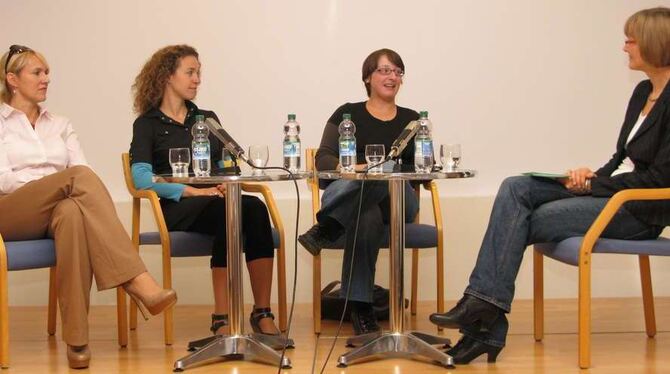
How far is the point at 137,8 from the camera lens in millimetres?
5230

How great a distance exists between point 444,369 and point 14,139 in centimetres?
210

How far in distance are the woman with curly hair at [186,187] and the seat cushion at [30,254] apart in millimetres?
576

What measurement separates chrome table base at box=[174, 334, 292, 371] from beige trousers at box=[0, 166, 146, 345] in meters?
0.39

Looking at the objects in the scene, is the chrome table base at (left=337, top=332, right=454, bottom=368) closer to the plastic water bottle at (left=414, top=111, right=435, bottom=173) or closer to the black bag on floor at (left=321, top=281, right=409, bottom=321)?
the plastic water bottle at (left=414, top=111, right=435, bottom=173)

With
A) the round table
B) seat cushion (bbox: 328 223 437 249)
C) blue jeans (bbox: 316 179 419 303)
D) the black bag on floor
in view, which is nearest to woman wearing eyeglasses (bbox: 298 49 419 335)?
blue jeans (bbox: 316 179 419 303)

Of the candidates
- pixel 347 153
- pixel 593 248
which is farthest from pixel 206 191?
pixel 593 248

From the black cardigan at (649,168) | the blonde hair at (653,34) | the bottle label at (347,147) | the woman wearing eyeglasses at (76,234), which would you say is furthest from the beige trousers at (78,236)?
the blonde hair at (653,34)

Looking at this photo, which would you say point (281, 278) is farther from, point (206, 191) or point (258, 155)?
point (258, 155)

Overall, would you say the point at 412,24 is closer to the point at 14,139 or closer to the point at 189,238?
the point at 189,238

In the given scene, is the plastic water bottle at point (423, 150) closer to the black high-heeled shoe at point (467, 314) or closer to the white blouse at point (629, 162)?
the black high-heeled shoe at point (467, 314)

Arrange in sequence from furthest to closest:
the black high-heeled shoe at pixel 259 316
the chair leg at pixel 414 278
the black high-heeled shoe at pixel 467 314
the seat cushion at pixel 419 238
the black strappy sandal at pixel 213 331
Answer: the chair leg at pixel 414 278 < the seat cushion at pixel 419 238 < the black high-heeled shoe at pixel 259 316 < the black strappy sandal at pixel 213 331 < the black high-heeled shoe at pixel 467 314

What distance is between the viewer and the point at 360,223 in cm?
405

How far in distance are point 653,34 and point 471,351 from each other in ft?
4.57

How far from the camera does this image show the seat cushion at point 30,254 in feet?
12.2
